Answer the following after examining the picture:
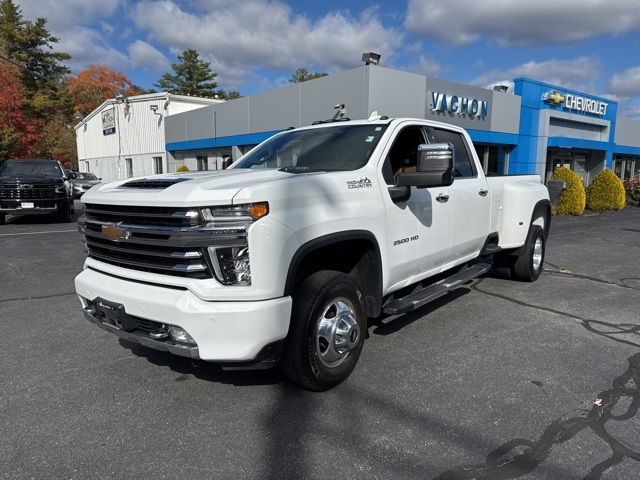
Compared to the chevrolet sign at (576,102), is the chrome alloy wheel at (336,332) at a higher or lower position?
lower

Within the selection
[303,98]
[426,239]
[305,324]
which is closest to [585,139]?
[303,98]

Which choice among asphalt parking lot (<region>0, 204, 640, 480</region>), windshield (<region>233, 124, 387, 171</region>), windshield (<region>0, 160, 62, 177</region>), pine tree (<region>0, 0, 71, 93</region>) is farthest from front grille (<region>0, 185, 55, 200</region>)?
pine tree (<region>0, 0, 71, 93</region>)

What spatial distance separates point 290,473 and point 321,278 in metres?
1.22

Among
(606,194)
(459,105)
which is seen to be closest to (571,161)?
(606,194)

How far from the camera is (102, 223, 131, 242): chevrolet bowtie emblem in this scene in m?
3.10

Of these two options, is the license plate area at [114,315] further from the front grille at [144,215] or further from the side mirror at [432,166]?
the side mirror at [432,166]

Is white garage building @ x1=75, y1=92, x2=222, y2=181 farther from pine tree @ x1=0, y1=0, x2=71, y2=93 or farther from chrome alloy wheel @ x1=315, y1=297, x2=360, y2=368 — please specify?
chrome alloy wheel @ x1=315, y1=297, x2=360, y2=368

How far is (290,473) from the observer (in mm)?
2508

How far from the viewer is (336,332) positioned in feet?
11.0

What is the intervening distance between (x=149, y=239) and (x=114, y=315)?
60 centimetres

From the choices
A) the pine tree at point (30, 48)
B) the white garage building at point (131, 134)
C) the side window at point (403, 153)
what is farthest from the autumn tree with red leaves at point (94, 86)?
the side window at point (403, 153)

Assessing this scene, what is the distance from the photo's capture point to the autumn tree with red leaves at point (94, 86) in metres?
55.5

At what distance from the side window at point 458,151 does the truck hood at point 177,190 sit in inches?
86.7

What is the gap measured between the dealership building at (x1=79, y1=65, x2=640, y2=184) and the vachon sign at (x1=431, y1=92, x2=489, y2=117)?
0.11 ft
